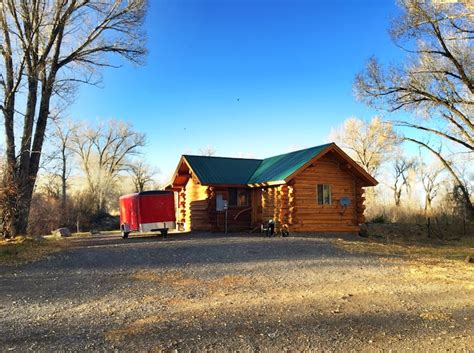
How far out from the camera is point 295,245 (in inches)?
621

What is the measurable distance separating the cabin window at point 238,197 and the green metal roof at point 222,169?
0.79 metres

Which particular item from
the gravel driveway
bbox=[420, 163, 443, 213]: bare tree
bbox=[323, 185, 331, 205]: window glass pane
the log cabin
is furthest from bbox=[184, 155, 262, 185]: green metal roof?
bbox=[420, 163, 443, 213]: bare tree

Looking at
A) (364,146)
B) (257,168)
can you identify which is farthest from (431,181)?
(257,168)

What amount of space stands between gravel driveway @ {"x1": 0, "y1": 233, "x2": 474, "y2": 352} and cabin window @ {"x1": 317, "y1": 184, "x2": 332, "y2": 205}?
29.4 feet

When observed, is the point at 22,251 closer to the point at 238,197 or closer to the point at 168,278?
the point at 168,278

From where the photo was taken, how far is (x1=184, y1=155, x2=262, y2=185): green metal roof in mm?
22859

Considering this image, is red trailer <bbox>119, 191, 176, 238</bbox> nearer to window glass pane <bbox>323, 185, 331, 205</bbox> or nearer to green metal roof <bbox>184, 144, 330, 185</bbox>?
green metal roof <bbox>184, 144, 330, 185</bbox>

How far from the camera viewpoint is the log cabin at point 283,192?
20797mm

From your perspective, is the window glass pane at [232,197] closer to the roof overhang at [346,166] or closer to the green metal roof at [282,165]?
the green metal roof at [282,165]

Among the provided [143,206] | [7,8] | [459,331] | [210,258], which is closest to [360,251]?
[210,258]

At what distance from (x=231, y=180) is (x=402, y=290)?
15462mm

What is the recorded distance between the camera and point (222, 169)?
24.5 m

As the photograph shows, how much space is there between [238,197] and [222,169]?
2.03 metres

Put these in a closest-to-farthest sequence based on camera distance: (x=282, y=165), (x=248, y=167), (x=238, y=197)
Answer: (x=282, y=165) < (x=238, y=197) < (x=248, y=167)
